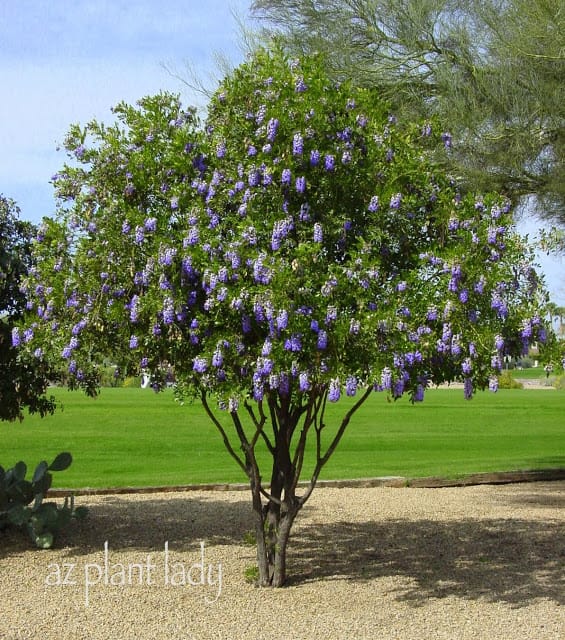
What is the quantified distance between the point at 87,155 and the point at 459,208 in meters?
3.08

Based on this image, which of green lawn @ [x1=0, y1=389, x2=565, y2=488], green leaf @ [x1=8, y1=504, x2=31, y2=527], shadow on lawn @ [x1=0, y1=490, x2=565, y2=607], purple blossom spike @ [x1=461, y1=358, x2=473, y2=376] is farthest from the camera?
green lawn @ [x1=0, y1=389, x2=565, y2=488]

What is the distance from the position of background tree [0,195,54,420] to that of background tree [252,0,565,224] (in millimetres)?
4439

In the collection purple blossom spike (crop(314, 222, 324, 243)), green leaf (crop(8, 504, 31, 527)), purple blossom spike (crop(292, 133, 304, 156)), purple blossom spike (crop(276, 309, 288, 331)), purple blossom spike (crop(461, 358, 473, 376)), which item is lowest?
green leaf (crop(8, 504, 31, 527))

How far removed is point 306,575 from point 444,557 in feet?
5.28

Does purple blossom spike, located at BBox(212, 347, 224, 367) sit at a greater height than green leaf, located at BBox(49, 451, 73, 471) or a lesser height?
greater

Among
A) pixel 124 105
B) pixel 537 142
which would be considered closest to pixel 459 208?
pixel 124 105

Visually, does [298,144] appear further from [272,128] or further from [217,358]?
[217,358]

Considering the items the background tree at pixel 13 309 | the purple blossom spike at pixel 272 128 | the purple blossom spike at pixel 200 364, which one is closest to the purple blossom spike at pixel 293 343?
the purple blossom spike at pixel 200 364

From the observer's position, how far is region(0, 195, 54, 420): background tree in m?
9.12

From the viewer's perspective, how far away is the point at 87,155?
7.74 m

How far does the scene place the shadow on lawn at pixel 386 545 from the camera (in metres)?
8.31

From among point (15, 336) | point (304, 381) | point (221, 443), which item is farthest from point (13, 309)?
point (221, 443)

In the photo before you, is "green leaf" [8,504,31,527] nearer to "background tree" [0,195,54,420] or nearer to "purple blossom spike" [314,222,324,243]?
"background tree" [0,195,54,420]

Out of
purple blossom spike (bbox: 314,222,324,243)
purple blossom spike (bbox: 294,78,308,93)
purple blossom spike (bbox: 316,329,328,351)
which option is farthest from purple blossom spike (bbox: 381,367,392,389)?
purple blossom spike (bbox: 294,78,308,93)
